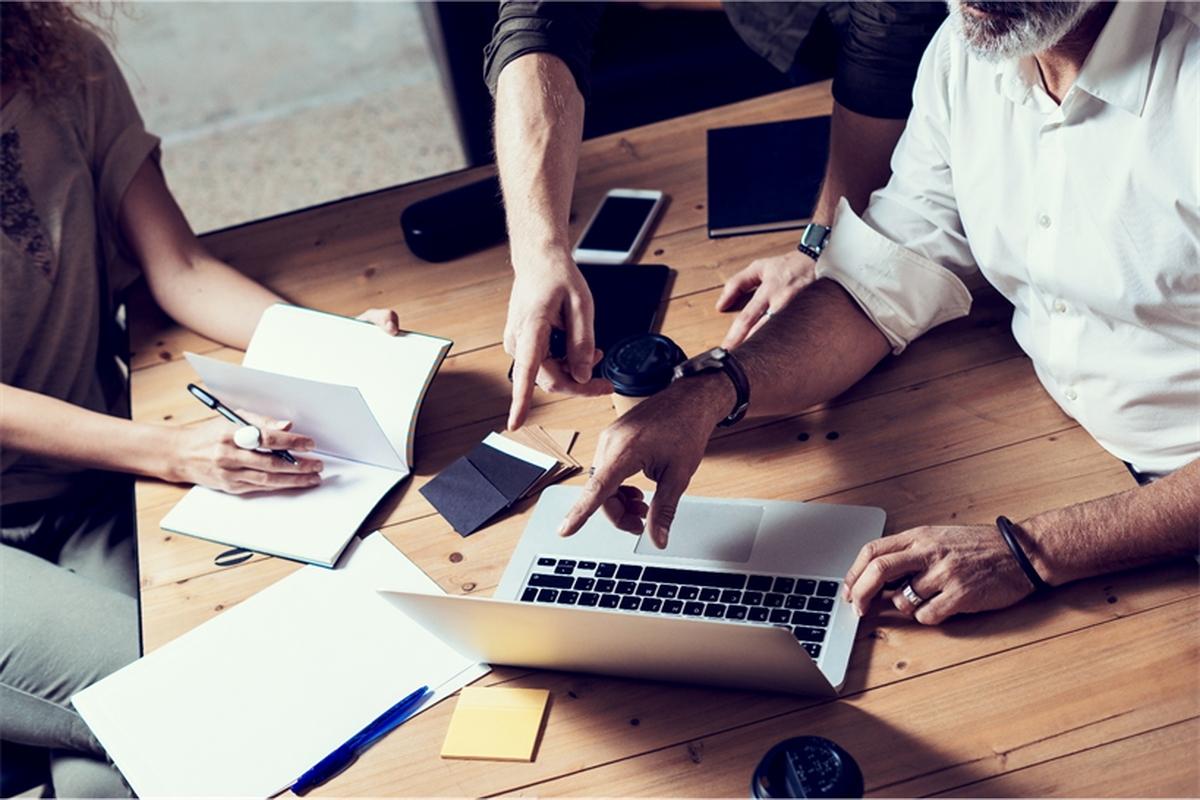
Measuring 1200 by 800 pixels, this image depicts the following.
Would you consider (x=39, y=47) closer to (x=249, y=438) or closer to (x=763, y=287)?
(x=249, y=438)

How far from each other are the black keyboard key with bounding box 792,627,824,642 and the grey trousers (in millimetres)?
818

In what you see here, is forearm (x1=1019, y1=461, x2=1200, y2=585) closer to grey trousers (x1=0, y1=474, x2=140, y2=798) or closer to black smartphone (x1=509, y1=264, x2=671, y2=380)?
black smartphone (x1=509, y1=264, x2=671, y2=380)

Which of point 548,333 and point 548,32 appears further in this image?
point 548,32

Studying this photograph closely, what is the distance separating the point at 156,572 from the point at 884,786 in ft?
2.71

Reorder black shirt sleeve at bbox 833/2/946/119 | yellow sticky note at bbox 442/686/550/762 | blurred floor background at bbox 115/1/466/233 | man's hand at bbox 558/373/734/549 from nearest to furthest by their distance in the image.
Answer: yellow sticky note at bbox 442/686/550/762, man's hand at bbox 558/373/734/549, black shirt sleeve at bbox 833/2/946/119, blurred floor background at bbox 115/1/466/233

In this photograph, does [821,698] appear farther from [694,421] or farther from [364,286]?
[364,286]

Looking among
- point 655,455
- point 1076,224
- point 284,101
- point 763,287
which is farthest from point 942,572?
point 284,101

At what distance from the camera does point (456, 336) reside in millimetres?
1459

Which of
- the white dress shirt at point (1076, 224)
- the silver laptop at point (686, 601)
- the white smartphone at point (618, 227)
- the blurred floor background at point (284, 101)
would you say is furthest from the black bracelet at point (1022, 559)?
the blurred floor background at point (284, 101)

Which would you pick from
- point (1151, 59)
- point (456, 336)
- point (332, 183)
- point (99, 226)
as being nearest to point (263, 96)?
point (332, 183)

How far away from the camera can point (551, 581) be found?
1062 mm

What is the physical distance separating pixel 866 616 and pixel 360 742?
48 centimetres

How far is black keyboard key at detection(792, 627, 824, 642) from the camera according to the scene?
95cm

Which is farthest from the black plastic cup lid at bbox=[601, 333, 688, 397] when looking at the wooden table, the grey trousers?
the grey trousers
